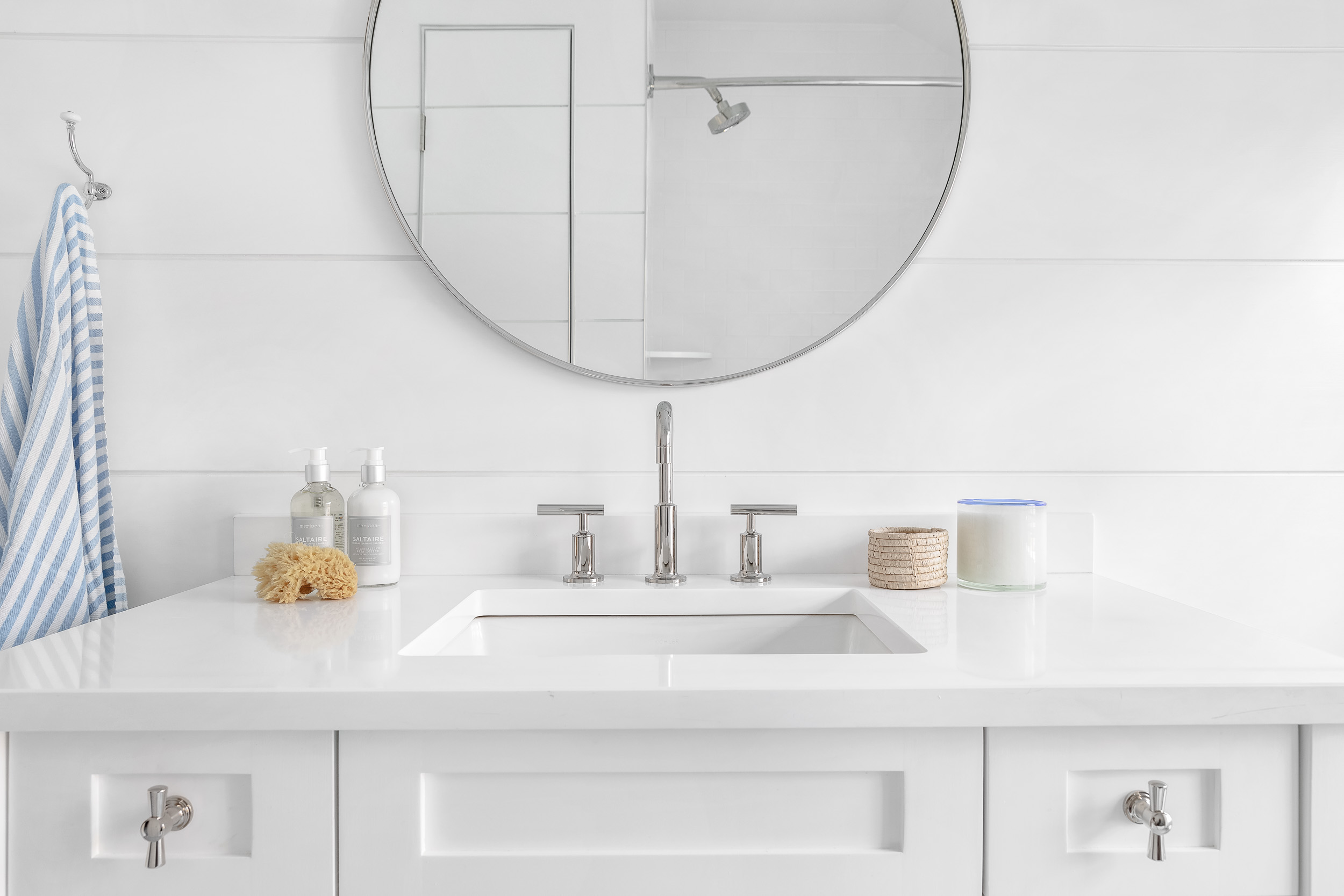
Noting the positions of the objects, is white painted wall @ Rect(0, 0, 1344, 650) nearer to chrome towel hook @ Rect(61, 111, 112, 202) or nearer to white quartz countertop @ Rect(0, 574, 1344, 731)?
chrome towel hook @ Rect(61, 111, 112, 202)

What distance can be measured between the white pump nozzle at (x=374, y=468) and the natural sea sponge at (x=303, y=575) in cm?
11

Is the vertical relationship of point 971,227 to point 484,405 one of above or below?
above

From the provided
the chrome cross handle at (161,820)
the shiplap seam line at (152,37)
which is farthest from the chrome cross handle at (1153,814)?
the shiplap seam line at (152,37)

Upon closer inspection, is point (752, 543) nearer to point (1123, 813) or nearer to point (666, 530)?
point (666, 530)

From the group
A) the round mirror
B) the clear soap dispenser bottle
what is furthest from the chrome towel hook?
the clear soap dispenser bottle

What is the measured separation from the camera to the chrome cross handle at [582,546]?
1.10 metres

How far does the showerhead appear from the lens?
1.17 meters

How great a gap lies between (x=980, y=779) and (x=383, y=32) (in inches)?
46.8

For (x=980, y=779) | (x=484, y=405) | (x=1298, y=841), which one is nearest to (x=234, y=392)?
(x=484, y=405)

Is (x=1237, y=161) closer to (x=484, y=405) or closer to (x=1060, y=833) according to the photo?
(x=1060, y=833)

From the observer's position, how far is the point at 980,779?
650mm

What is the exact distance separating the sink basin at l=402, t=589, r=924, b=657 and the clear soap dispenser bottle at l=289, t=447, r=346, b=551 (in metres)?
0.21

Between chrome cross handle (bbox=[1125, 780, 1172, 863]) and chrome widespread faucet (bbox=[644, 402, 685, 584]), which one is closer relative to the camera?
chrome cross handle (bbox=[1125, 780, 1172, 863])

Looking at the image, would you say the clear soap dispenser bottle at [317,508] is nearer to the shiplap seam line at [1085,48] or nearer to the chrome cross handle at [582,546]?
the chrome cross handle at [582,546]
